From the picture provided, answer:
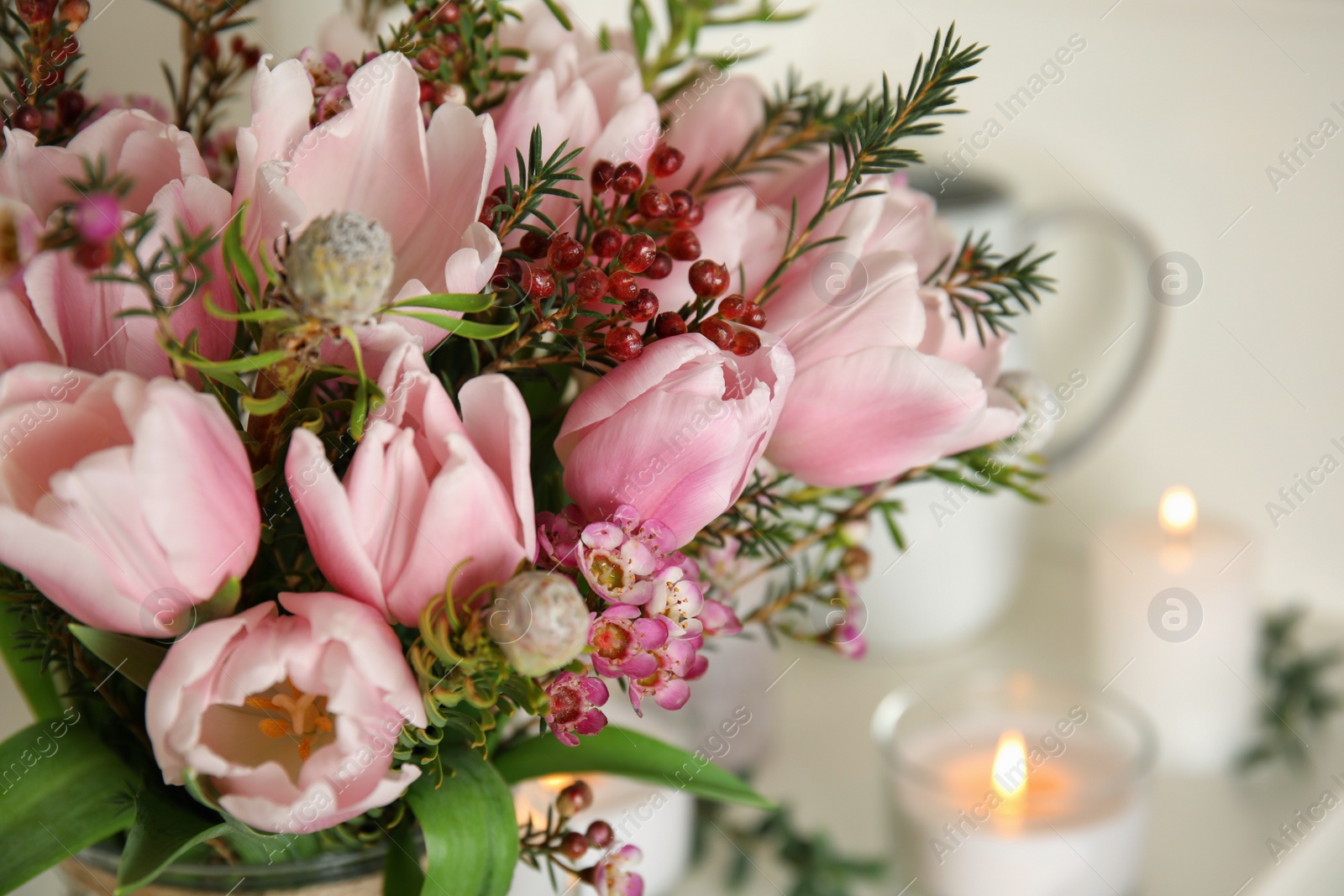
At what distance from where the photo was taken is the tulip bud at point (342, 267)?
0.56ft

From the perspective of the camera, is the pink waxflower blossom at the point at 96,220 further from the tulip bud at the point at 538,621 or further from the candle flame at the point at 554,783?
the candle flame at the point at 554,783

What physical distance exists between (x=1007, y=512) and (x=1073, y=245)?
20 centimetres

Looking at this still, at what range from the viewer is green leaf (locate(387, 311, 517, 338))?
21 cm

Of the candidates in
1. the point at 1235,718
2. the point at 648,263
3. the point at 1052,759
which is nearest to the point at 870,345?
the point at 648,263

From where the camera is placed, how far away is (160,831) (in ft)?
0.80

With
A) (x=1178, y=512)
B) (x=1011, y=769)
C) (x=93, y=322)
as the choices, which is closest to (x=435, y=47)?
(x=93, y=322)

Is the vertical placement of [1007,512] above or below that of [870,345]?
below

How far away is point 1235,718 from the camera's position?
1.95 feet

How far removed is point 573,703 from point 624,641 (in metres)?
0.02

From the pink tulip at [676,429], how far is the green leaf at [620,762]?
0.28 ft

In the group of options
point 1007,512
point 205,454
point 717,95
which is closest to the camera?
point 205,454

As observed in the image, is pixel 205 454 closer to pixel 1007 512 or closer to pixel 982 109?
→ pixel 1007 512

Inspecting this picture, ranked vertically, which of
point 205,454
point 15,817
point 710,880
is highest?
point 205,454

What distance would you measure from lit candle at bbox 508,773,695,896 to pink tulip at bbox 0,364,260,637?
20 cm
